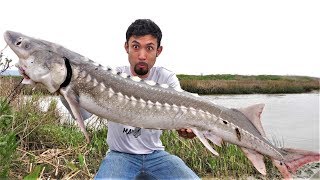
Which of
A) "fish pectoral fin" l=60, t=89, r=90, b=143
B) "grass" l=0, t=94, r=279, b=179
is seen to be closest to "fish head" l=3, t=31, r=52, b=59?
"fish pectoral fin" l=60, t=89, r=90, b=143

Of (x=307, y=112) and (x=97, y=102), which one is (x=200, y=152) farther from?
(x=307, y=112)

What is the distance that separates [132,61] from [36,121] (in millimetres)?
3152

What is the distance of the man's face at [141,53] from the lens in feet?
10.6

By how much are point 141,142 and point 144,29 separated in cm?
85

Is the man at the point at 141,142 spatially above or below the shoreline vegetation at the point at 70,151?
above

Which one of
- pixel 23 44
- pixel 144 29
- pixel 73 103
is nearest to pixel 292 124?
pixel 144 29

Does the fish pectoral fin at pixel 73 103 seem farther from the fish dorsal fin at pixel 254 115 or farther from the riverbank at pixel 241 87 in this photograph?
the riverbank at pixel 241 87

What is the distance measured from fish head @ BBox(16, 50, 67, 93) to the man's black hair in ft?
3.18

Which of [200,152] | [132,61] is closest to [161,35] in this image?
[132,61]

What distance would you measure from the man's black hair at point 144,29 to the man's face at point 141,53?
4 centimetres

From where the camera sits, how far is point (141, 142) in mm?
3363

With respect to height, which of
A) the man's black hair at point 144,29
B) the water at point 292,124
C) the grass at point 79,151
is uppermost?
the man's black hair at point 144,29

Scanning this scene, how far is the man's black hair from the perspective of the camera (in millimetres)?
3285

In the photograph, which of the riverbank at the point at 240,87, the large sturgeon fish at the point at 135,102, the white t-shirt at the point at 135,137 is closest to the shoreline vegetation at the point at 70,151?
the white t-shirt at the point at 135,137
